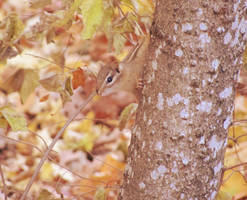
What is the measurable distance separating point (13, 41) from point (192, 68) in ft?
2.23

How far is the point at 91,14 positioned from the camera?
105 cm

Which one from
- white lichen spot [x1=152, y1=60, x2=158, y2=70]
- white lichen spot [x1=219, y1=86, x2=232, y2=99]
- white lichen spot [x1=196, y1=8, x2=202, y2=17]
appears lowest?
white lichen spot [x1=219, y1=86, x2=232, y2=99]

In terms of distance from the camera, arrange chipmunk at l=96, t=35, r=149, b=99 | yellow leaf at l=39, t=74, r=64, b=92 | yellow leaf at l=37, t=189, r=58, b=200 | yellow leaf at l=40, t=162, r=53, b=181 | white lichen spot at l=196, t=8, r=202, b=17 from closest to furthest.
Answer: white lichen spot at l=196, t=8, r=202, b=17 → chipmunk at l=96, t=35, r=149, b=99 → yellow leaf at l=37, t=189, r=58, b=200 → yellow leaf at l=39, t=74, r=64, b=92 → yellow leaf at l=40, t=162, r=53, b=181

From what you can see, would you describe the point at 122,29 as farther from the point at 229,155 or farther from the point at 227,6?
the point at 229,155

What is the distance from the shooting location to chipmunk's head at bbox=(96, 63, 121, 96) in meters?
1.22

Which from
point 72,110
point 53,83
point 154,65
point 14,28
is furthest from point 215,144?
point 72,110

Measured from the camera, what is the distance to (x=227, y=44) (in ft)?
3.44

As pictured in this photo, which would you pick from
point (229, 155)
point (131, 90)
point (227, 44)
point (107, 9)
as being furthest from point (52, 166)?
point (227, 44)

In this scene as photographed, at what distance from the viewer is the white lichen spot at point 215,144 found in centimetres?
111

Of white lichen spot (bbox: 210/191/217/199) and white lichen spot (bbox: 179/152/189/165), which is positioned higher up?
white lichen spot (bbox: 179/152/189/165)

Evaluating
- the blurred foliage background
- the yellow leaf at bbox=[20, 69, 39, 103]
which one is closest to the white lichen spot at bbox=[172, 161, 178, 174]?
the blurred foliage background

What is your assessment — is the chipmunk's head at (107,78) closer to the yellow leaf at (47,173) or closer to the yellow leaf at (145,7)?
the yellow leaf at (145,7)

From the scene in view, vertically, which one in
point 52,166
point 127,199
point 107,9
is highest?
point 107,9

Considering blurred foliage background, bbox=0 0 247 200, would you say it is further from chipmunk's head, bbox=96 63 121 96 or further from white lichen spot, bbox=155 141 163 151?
white lichen spot, bbox=155 141 163 151
